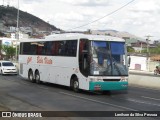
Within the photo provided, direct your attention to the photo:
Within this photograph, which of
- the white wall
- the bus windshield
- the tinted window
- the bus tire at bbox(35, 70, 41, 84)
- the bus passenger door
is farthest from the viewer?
the white wall

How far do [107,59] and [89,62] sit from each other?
0.94 m

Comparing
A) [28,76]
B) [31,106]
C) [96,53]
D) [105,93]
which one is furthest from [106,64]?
[28,76]

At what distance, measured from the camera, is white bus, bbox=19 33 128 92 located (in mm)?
21609

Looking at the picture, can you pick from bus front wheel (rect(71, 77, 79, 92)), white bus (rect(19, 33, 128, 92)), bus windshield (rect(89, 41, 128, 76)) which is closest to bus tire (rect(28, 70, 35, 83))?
white bus (rect(19, 33, 128, 92))

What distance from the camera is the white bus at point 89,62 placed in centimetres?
2161

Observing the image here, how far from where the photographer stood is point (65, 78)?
81.1ft

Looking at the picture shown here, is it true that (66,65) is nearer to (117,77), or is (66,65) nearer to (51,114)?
(117,77)

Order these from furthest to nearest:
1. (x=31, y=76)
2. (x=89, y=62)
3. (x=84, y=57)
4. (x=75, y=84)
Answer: (x=31, y=76) → (x=75, y=84) → (x=84, y=57) → (x=89, y=62)

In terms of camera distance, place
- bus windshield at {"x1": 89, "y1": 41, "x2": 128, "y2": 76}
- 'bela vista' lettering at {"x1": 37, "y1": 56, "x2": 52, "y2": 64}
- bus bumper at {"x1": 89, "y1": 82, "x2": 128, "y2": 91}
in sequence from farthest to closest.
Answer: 'bela vista' lettering at {"x1": 37, "y1": 56, "x2": 52, "y2": 64}, bus windshield at {"x1": 89, "y1": 41, "x2": 128, "y2": 76}, bus bumper at {"x1": 89, "y1": 82, "x2": 128, "y2": 91}

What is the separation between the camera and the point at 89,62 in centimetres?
2164

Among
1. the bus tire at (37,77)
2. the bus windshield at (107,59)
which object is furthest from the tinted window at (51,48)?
the bus windshield at (107,59)

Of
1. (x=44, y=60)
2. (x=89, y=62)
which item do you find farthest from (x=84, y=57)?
(x=44, y=60)

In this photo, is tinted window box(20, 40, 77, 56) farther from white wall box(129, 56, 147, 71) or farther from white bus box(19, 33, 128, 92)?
white wall box(129, 56, 147, 71)

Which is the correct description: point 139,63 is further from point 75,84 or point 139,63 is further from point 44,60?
point 75,84
